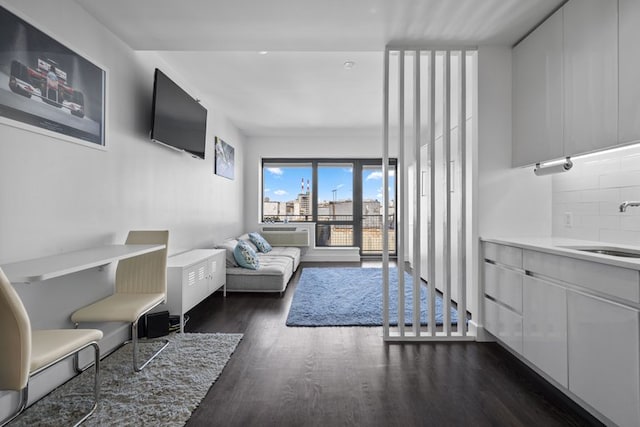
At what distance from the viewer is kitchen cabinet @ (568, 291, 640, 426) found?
1.34 meters

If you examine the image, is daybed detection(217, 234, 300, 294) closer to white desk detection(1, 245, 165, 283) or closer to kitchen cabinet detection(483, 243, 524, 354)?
white desk detection(1, 245, 165, 283)

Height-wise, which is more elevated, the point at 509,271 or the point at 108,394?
the point at 509,271

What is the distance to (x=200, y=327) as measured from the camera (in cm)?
285

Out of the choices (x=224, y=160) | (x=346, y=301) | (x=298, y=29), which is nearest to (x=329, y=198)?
(x=224, y=160)

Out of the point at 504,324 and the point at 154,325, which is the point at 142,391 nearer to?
the point at 154,325

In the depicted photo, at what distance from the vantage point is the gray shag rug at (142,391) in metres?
1.60

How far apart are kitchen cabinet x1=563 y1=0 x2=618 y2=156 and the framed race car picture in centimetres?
319

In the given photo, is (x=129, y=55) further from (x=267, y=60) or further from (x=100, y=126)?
(x=267, y=60)

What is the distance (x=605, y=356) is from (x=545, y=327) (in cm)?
40

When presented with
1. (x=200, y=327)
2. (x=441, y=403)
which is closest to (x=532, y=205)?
(x=441, y=403)

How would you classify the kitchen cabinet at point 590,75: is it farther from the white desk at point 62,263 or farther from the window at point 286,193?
the window at point 286,193

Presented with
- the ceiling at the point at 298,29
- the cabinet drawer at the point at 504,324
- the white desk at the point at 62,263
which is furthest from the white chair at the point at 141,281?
the cabinet drawer at the point at 504,324

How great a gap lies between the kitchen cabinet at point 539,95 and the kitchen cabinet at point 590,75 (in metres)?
0.06

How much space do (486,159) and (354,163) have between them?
4210mm
